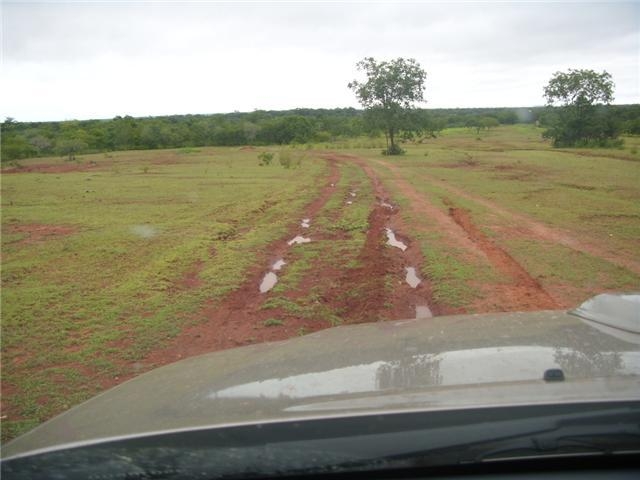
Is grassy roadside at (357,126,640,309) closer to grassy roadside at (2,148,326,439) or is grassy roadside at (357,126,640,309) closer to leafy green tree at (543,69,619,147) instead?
grassy roadside at (2,148,326,439)

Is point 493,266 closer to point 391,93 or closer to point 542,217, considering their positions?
point 542,217

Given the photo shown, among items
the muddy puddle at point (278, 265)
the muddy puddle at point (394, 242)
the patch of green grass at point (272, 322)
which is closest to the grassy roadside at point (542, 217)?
the muddy puddle at point (394, 242)

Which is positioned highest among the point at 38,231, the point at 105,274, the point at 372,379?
the point at 372,379

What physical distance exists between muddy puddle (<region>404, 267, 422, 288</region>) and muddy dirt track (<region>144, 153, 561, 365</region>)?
61 millimetres

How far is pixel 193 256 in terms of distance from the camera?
30.9ft

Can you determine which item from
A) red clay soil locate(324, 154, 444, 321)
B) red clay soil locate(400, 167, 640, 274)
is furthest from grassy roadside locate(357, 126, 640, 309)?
red clay soil locate(324, 154, 444, 321)

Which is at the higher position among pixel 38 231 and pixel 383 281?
pixel 38 231

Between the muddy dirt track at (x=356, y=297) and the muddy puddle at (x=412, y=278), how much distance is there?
0.20 feet

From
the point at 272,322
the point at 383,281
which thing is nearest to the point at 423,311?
the point at 383,281

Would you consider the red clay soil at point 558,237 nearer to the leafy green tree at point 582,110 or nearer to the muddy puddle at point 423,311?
the muddy puddle at point 423,311

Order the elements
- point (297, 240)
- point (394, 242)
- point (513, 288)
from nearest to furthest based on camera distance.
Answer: point (513, 288)
point (394, 242)
point (297, 240)

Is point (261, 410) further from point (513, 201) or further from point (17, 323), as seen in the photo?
point (513, 201)

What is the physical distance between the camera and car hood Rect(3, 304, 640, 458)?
169 centimetres

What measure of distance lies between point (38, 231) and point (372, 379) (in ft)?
41.8
